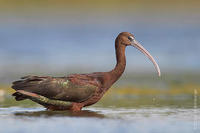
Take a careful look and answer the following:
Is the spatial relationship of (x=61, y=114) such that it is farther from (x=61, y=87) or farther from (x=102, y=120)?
(x=102, y=120)

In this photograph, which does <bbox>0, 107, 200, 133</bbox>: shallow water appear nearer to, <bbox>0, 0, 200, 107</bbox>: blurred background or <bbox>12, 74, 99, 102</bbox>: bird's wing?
<bbox>12, 74, 99, 102</bbox>: bird's wing

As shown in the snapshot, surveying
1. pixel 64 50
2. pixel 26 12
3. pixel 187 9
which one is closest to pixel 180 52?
pixel 64 50

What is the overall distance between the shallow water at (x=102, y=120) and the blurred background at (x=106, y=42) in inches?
54.4

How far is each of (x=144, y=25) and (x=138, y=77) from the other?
14504 mm

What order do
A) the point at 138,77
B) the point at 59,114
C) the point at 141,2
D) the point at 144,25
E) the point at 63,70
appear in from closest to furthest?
the point at 59,114 → the point at 138,77 → the point at 63,70 → the point at 144,25 → the point at 141,2

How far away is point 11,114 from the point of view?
14.0 metres

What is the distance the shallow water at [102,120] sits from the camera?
12031mm

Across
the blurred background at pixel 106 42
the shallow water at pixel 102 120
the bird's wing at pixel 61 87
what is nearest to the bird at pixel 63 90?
the bird's wing at pixel 61 87

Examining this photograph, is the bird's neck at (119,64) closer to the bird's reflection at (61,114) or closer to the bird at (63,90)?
the bird at (63,90)

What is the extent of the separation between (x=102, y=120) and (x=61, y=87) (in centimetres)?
162

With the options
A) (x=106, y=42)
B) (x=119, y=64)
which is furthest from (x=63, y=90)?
(x=106, y=42)

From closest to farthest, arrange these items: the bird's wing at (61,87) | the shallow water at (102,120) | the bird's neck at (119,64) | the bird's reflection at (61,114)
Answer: the shallow water at (102,120) → the bird's reflection at (61,114) → the bird's wing at (61,87) → the bird's neck at (119,64)

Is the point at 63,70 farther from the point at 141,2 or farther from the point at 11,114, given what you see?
the point at 141,2

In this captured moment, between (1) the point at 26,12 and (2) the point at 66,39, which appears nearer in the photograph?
(2) the point at 66,39
